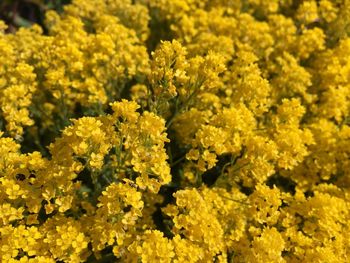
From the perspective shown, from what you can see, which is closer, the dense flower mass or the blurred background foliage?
the dense flower mass

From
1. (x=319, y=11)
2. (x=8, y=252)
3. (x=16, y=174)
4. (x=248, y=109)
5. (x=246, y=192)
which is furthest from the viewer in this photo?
(x=319, y=11)

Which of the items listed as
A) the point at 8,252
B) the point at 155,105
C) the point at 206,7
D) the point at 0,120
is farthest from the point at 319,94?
the point at 8,252

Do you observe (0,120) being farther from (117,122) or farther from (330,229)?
(330,229)

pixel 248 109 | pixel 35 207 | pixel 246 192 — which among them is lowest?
pixel 246 192

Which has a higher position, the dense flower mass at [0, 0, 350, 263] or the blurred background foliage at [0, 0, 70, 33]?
the dense flower mass at [0, 0, 350, 263]

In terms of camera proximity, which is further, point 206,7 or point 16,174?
point 206,7

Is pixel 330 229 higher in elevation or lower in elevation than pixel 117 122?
lower

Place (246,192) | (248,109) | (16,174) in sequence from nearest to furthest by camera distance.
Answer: (16,174) → (248,109) → (246,192)
